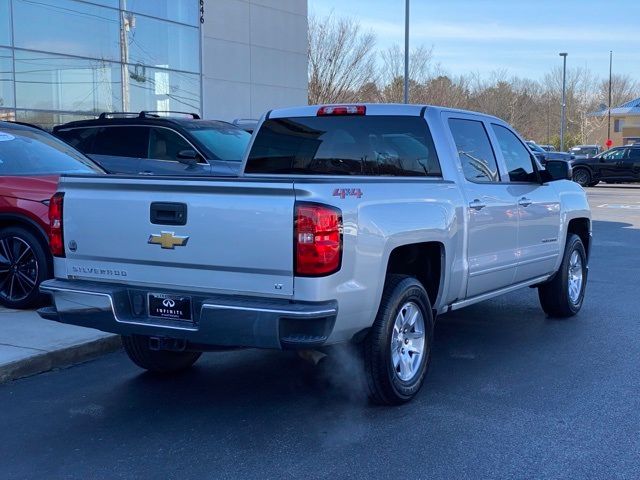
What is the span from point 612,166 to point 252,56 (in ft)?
51.3

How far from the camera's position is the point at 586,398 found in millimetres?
5551

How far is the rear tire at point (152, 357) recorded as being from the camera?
5.95 m

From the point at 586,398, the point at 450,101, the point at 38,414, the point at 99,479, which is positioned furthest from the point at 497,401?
the point at 450,101

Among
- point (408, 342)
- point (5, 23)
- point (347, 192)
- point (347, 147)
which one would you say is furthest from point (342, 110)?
point (5, 23)

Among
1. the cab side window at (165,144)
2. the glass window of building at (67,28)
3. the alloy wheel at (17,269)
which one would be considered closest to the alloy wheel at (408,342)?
the alloy wheel at (17,269)

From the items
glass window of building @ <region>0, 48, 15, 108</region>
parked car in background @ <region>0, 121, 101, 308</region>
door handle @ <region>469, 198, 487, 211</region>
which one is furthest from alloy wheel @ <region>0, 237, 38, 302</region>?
glass window of building @ <region>0, 48, 15, 108</region>

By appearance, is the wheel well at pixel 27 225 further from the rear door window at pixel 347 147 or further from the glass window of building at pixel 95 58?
the glass window of building at pixel 95 58

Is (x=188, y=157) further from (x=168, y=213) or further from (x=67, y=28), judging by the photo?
(x=67, y=28)

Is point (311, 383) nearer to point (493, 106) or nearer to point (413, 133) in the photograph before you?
point (413, 133)

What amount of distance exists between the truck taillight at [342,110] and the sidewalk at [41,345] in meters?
2.58

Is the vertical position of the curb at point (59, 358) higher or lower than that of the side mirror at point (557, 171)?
lower

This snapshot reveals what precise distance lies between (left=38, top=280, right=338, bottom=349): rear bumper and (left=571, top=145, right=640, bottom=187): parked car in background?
29.8 metres

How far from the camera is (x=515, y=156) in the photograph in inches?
288

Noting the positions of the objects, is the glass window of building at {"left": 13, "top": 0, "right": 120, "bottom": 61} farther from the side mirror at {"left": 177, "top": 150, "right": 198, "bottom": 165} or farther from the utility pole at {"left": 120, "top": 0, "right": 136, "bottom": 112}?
the side mirror at {"left": 177, "top": 150, "right": 198, "bottom": 165}
